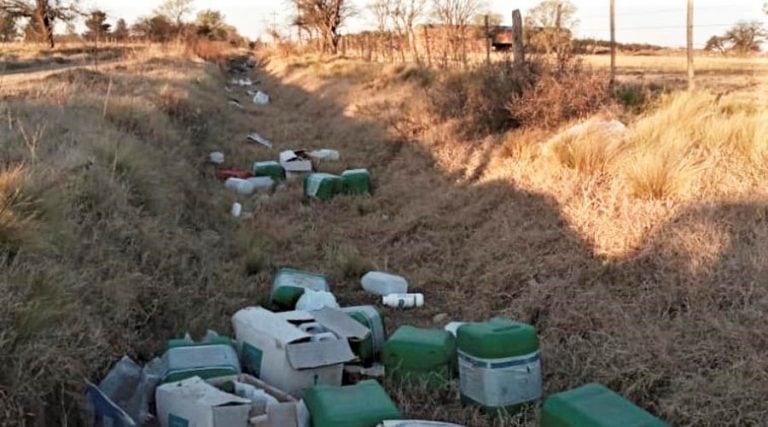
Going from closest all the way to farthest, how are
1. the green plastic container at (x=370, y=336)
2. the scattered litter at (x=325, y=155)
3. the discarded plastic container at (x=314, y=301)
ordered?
the green plastic container at (x=370, y=336), the discarded plastic container at (x=314, y=301), the scattered litter at (x=325, y=155)

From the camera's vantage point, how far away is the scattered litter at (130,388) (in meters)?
3.07

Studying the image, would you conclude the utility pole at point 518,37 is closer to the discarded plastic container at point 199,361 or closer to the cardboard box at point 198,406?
the discarded plastic container at point 199,361

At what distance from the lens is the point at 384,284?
17.0ft

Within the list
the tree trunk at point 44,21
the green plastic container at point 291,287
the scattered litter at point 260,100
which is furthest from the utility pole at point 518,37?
the tree trunk at point 44,21

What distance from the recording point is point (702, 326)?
3.48m

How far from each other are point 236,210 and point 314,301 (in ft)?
10.6

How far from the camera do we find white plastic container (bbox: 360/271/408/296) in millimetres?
5164

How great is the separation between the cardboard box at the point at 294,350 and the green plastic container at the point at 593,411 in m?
1.09

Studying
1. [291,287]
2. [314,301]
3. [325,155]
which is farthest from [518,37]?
[314,301]

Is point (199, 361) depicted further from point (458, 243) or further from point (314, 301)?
point (458, 243)

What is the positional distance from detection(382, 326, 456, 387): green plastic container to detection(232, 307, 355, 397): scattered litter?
254 millimetres

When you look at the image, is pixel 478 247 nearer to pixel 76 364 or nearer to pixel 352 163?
pixel 76 364

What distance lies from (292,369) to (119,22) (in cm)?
2863

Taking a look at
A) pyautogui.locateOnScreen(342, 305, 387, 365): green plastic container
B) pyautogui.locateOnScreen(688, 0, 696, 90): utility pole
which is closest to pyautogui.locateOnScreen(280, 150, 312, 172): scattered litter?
pyautogui.locateOnScreen(342, 305, 387, 365): green plastic container
